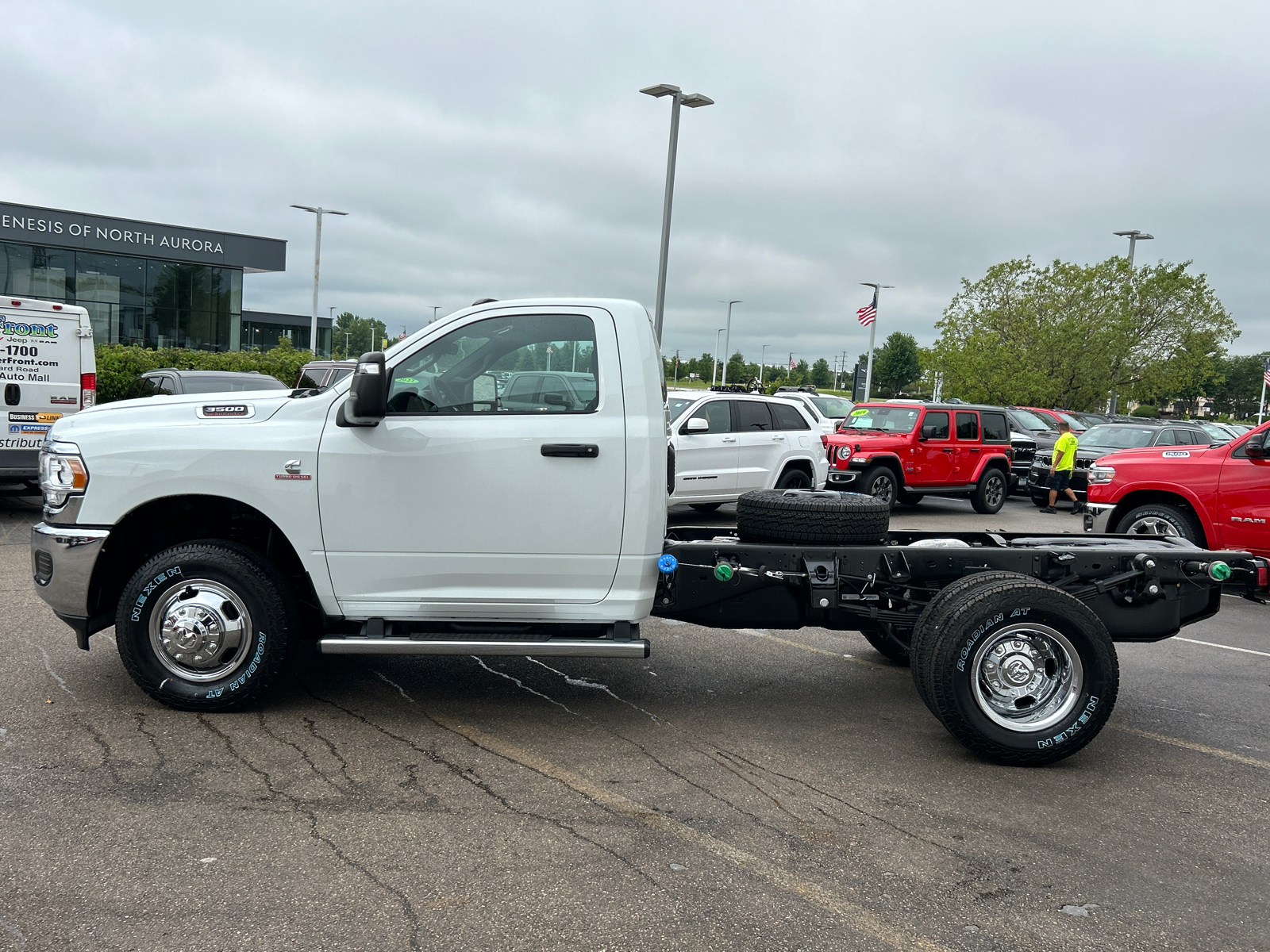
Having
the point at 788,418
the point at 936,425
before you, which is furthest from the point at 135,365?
the point at 936,425

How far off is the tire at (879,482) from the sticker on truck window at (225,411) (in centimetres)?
1212

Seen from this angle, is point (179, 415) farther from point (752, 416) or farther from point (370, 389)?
point (752, 416)

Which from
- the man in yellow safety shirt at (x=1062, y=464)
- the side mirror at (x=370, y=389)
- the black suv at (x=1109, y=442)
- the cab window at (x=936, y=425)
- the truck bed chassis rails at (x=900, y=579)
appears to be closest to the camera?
the side mirror at (x=370, y=389)

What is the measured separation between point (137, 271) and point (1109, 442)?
103ft

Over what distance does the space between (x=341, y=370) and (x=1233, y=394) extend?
14044 centimetres

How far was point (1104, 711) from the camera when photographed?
486 cm

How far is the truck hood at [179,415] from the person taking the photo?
5137 millimetres

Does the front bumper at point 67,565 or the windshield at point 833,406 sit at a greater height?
the windshield at point 833,406

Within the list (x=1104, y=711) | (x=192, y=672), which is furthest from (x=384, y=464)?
(x=1104, y=711)

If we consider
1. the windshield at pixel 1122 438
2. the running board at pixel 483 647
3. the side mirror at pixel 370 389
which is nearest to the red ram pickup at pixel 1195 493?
the running board at pixel 483 647

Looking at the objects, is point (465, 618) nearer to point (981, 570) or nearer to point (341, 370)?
point (981, 570)

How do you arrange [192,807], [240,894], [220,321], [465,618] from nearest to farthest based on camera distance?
[240,894] < [192,807] < [465,618] < [220,321]

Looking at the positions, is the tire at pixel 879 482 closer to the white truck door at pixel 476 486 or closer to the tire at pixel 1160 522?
the tire at pixel 1160 522

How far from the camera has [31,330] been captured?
11.0 m
